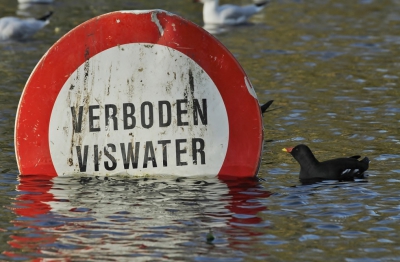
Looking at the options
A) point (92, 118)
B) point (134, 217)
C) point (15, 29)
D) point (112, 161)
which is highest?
point (15, 29)

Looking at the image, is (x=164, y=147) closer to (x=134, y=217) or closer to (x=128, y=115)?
(x=128, y=115)

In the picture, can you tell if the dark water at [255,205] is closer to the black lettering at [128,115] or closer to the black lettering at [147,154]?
the black lettering at [147,154]

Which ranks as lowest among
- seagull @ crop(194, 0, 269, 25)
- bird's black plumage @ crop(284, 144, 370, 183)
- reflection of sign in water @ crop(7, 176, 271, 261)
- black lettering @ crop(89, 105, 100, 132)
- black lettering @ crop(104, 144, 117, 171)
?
reflection of sign in water @ crop(7, 176, 271, 261)

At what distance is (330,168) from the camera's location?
893 cm

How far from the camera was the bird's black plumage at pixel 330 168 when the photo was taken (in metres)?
8.73

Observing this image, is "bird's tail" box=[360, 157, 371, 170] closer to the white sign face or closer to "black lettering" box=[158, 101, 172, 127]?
the white sign face

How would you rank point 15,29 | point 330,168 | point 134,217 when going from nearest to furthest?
point 134,217 < point 330,168 < point 15,29

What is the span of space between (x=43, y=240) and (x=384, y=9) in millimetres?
15919

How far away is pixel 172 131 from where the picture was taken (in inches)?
311

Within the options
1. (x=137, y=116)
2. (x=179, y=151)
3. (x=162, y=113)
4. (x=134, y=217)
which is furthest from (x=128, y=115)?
(x=134, y=217)

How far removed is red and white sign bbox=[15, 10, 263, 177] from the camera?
25.7 feet

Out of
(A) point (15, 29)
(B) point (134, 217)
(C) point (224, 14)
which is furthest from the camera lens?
(C) point (224, 14)

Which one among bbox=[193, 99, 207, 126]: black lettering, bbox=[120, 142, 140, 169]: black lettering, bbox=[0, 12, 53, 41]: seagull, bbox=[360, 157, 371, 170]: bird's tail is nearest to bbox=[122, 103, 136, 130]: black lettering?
bbox=[120, 142, 140, 169]: black lettering

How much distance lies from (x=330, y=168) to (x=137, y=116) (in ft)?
6.51
